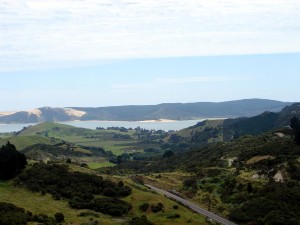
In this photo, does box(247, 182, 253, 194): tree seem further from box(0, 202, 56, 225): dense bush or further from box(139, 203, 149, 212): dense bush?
box(0, 202, 56, 225): dense bush

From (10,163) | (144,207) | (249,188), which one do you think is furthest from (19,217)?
(249,188)

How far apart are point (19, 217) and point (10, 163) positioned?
88.6ft

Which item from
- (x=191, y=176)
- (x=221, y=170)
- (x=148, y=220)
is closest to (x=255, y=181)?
(x=221, y=170)

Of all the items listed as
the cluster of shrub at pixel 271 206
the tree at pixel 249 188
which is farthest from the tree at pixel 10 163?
the tree at pixel 249 188

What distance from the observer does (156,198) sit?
2980 inches

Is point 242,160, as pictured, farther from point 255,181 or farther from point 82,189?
point 82,189

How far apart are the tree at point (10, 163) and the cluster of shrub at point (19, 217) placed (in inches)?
734

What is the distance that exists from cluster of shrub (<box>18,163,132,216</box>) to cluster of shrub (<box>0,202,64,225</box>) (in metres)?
10.2

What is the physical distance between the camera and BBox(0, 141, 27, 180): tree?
78312mm

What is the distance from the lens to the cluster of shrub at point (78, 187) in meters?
68.4

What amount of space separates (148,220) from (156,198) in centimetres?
1368

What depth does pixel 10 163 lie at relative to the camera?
79250mm

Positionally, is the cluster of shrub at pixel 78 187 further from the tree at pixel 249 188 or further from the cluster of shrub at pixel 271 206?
the tree at pixel 249 188

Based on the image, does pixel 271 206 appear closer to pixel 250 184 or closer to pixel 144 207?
pixel 250 184
